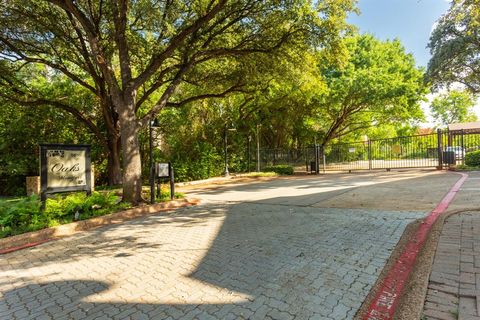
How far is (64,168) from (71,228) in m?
1.85

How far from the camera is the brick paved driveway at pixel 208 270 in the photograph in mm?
2904

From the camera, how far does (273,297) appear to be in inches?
119

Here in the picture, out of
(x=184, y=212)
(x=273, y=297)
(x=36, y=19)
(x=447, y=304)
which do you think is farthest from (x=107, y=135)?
(x=447, y=304)

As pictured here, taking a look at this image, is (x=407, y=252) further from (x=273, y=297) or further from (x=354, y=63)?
(x=354, y=63)

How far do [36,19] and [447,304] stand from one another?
13.2 m

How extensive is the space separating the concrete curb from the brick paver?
6.30 metres

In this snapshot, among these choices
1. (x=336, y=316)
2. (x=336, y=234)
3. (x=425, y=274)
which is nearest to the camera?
(x=336, y=316)

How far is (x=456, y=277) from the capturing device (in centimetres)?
325

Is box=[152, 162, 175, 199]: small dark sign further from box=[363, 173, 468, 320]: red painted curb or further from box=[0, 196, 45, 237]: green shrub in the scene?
box=[363, 173, 468, 320]: red painted curb

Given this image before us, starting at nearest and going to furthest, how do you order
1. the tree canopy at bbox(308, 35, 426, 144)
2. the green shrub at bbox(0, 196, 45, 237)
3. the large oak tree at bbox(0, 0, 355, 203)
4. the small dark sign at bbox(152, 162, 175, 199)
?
the green shrub at bbox(0, 196, 45, 237), the large oak tree at bbox(0, 0, 355, 203), the small dark sign at bbox(152, 162, 175, 199), the tree canopy at bbox(308, 35, 426, 144)

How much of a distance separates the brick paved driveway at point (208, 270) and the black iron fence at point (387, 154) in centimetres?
1333

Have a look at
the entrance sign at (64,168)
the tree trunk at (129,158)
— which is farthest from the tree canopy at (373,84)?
→ the entrance sign at (64,168)

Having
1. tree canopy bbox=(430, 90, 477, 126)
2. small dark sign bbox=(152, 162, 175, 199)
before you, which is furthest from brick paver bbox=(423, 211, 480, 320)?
tree canopy bbox=(430, 90, 477, 126)

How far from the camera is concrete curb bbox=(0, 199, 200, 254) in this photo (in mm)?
5262
